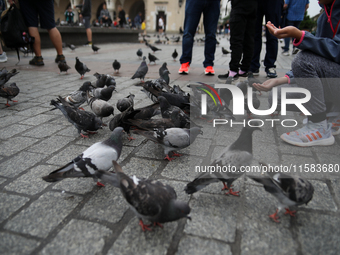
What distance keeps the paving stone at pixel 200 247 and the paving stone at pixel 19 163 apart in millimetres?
1983

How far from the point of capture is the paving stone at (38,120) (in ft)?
13.0

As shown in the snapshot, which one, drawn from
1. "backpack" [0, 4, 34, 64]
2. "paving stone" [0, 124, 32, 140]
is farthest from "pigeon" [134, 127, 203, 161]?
"backpack" [0, 4, 34, 64]

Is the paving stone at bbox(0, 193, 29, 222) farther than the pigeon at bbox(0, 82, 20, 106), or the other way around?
the pigeon at bbox(0, 82, 20, 106)

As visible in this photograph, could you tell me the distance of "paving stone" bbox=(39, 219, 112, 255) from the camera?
1.70 meters

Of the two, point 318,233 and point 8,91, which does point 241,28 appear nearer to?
point 318,233

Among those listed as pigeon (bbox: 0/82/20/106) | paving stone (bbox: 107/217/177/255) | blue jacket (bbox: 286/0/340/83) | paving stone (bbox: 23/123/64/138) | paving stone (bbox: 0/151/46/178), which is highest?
blue jacket (bbox: 286/0/340/83)

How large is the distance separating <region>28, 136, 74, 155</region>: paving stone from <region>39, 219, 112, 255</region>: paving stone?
4.83 ft

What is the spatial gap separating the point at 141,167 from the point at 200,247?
4.10ft

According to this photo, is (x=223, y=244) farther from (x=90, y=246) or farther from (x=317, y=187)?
(x=317, y=187)

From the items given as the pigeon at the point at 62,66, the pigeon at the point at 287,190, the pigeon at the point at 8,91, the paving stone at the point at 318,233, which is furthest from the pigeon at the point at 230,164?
the pigeon at the point at 62,66

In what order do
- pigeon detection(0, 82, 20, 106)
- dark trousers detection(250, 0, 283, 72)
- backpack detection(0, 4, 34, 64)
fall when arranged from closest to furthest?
pigeon detection(0, 82, 20, 106), dark trousers detection(250, 0, 283, 72), backpack detection(0, 4, 34, 64)

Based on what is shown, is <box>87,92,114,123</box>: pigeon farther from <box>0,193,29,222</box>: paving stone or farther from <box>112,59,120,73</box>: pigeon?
<box>112,59,120,73</box>: pigeon

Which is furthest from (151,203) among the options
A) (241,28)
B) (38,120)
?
(241,28)

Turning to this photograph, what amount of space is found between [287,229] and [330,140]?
1.90m
